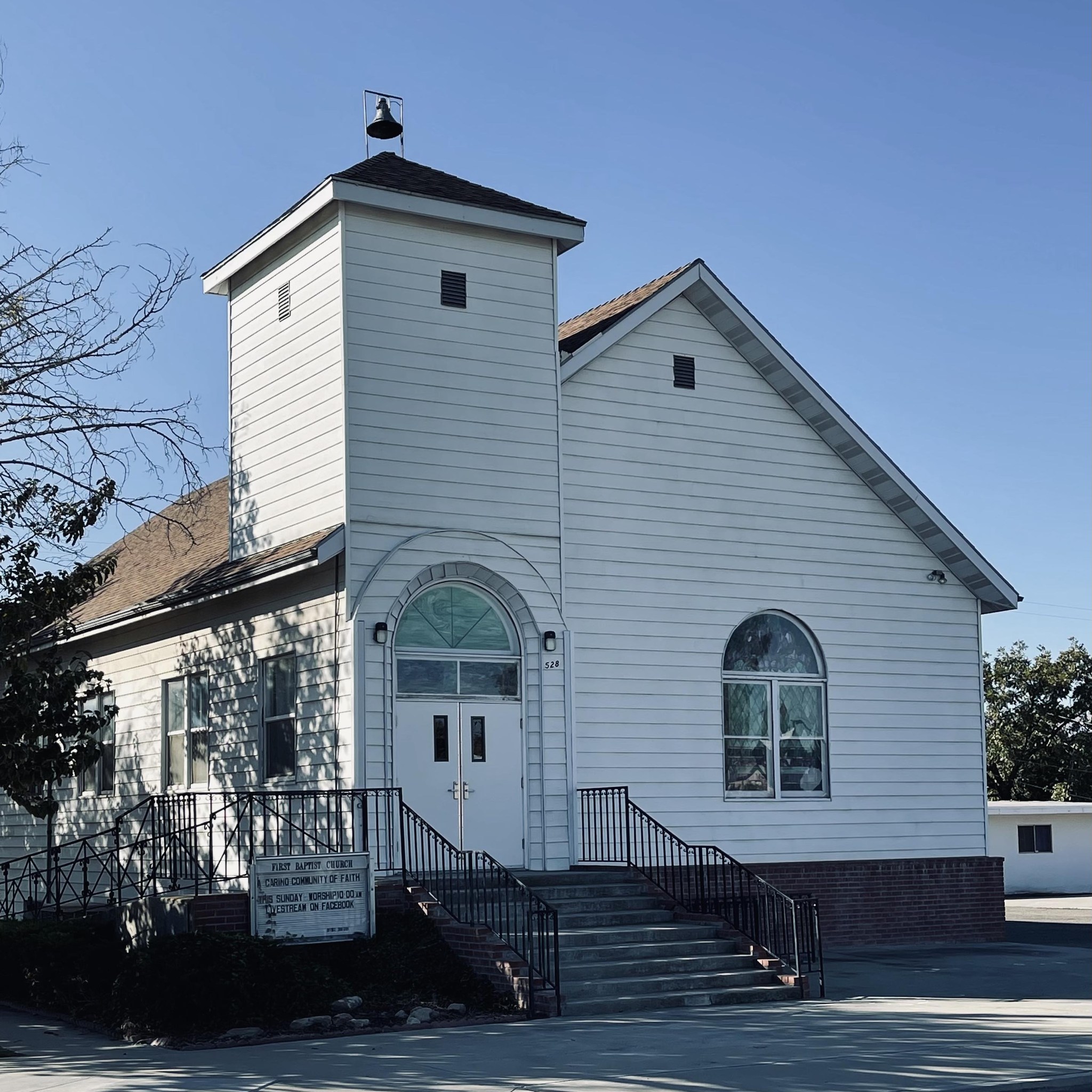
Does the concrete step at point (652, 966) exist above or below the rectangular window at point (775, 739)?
below

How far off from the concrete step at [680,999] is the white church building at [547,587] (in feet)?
11.6

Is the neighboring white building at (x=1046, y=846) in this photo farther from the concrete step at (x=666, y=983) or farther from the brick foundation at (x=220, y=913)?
the brick foundation at (x=220, y=913)

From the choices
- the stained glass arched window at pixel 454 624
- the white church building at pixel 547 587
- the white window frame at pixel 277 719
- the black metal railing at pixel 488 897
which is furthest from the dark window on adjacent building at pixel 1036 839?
the white window frame at pixel 277 719

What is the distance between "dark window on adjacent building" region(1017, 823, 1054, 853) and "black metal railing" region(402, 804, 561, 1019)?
27.3 m

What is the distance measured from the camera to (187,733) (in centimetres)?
2116

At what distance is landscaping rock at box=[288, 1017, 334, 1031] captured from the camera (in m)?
13.5

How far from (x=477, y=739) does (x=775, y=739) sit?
15.6ft

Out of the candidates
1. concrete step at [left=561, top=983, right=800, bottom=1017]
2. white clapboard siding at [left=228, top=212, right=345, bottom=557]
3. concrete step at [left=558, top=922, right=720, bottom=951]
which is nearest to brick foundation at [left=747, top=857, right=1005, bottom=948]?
concrete step at [left=558, top=922, right=720, bottom=951]

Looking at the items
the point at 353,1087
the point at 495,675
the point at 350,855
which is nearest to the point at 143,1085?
the point at 353,1087

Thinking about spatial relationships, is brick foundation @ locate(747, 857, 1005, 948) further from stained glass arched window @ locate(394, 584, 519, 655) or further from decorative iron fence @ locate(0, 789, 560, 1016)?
decorative iron fence @ locate(0, 789, 560, 1016)

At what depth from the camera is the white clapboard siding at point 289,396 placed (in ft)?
59.9

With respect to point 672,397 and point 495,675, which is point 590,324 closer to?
point 672,397

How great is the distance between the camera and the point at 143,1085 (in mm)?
11141

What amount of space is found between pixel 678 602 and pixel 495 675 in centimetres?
306
